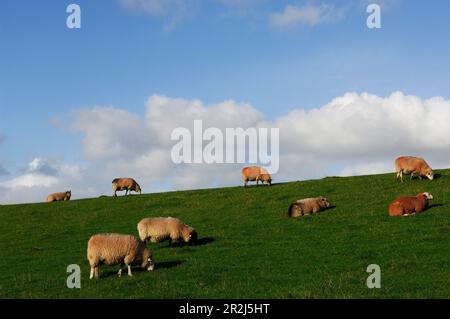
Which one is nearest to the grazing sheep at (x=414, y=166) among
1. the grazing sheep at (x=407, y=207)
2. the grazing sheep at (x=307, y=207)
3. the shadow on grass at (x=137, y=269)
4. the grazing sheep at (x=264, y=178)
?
the grazing sheep at (x=307, y=207)

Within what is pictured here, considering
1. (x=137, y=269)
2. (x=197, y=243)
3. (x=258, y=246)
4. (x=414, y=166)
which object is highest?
(x=414, y=166)

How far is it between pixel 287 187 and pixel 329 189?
4.53 meters

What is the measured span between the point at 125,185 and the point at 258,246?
3082cm

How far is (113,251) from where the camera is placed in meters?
19.3

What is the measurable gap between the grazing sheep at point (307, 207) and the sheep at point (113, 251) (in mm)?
13917

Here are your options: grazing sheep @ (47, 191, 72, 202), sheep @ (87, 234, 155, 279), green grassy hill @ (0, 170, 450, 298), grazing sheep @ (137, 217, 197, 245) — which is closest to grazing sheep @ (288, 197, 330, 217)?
green grassy hill @ (0, 170, 450, 298)

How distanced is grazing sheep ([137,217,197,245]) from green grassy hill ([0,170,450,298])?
2.51ft

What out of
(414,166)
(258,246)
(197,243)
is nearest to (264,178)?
(414,166)

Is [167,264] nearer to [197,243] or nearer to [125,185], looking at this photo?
[197,243]

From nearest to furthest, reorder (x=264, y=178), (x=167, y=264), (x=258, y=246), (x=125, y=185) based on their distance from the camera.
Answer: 1. (x=167, y=264)
2. (x=258, y=246)
3. (x=264, y=178)
4. (x=125, y=185)

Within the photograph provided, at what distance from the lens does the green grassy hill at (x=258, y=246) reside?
671 inches

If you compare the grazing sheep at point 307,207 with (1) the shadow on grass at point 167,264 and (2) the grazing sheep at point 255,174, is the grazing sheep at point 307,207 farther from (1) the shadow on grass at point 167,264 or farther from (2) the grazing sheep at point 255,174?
(2) the grazing sheep at point 255,174

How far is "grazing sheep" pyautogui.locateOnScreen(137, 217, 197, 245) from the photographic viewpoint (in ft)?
83.4
